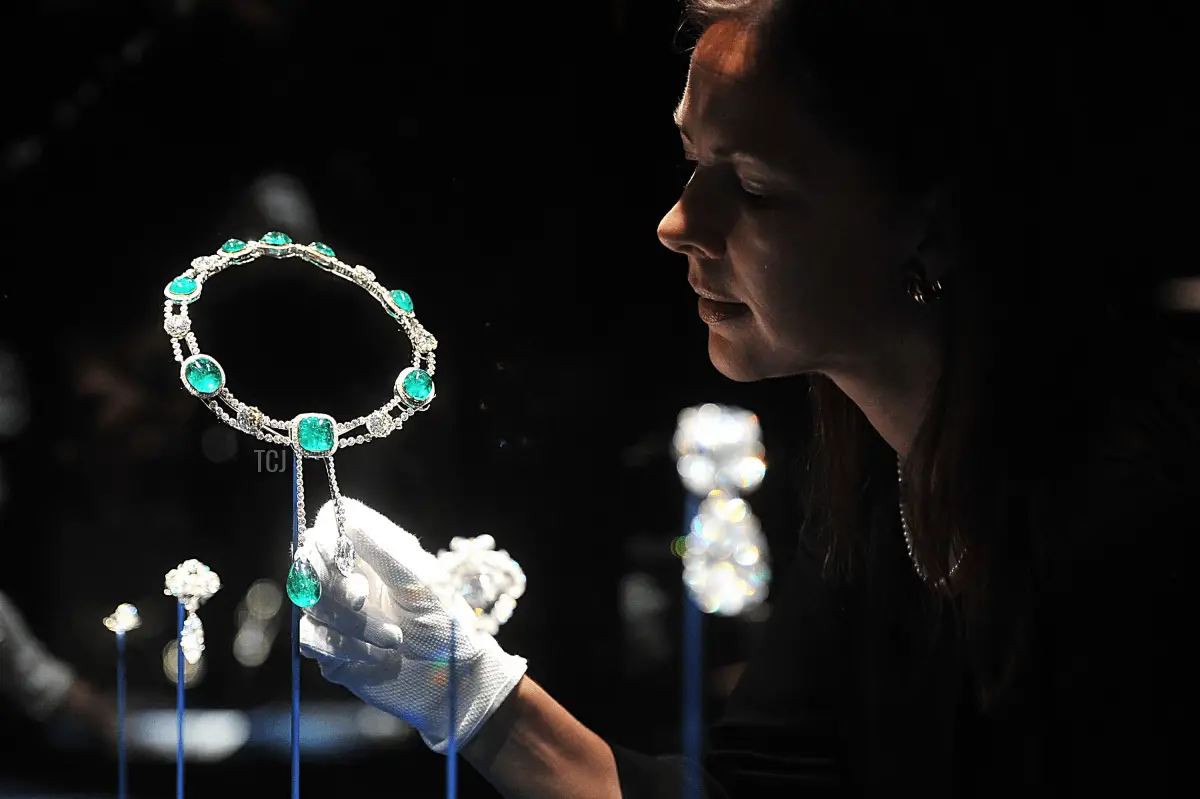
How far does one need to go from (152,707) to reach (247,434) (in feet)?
0.83

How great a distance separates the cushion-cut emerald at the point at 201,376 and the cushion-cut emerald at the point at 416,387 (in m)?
0.16

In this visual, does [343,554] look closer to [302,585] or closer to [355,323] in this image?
[302,585]

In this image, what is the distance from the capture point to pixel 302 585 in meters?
0.89

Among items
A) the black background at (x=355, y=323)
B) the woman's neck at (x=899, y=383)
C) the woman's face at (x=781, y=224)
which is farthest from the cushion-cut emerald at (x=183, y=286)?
the woman's neck at (x=899, y=383)

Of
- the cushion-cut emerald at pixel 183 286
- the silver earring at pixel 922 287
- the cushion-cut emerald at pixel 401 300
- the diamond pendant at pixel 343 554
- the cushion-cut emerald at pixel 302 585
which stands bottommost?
the cushion-cut emerald at pixel 302 585

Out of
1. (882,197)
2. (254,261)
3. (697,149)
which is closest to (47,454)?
(254,261)

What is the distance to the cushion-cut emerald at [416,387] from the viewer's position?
0.96 metres

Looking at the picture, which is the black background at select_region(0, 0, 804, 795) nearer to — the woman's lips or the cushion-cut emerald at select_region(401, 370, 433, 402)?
the cushion-cut emerald at select_region(401, 370, 433, 402)

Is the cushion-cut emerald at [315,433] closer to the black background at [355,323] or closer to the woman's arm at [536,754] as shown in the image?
the black background at [355,323]

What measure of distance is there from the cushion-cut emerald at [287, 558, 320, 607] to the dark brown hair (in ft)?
1.64

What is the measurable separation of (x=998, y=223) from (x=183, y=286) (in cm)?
63

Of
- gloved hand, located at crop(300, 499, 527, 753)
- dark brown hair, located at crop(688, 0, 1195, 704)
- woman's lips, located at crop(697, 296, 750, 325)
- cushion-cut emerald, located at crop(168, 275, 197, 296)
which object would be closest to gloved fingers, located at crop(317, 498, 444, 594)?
gloved hand, located at crop(300, 499, 527, 753)

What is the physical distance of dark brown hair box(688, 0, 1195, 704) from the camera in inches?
31.6

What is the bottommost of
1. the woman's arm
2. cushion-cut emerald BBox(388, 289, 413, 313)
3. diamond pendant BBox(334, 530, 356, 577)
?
the woman's arm
